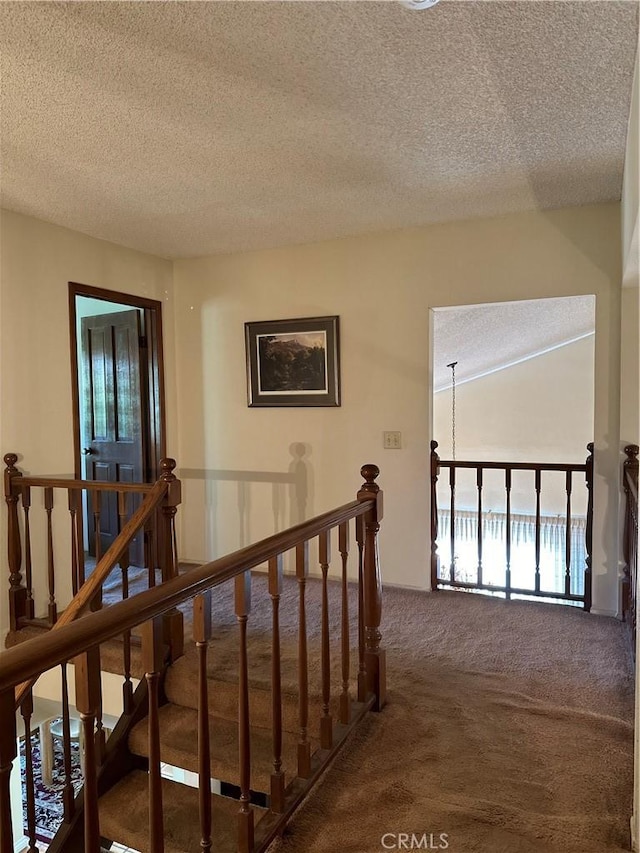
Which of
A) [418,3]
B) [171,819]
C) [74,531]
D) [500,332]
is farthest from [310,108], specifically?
[500,332]

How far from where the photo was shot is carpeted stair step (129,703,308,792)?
7.52ft

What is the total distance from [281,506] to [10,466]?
1740mm

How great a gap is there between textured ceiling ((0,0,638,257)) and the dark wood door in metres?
1.05

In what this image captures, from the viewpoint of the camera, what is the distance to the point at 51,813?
4434 millimetres

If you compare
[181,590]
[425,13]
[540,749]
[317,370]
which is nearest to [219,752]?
[540,749]

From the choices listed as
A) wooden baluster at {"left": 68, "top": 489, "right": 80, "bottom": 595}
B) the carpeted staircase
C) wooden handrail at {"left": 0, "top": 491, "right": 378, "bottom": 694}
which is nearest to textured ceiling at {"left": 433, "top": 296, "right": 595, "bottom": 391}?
the carpeted staircase

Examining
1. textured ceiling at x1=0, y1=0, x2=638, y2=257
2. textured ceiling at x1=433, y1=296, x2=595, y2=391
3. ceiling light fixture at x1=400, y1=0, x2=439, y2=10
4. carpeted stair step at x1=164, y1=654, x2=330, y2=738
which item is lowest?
carpeted stair step at x1=164, y1=654, x2=330, y2=738

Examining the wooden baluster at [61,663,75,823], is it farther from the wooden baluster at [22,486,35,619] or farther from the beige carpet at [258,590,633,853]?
the beige carpet at [258,590,633,853]

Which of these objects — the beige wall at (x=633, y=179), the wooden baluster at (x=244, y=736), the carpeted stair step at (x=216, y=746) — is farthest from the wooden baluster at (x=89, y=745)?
the beige wall at (x=633, y=179)

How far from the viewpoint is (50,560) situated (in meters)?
3.22

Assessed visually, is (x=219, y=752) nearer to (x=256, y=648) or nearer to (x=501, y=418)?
(x=256, y=648)

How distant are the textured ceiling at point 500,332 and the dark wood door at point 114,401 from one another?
7.38 feet

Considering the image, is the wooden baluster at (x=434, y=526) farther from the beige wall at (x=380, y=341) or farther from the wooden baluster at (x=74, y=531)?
the wooden baluster at (x=74, y=531)

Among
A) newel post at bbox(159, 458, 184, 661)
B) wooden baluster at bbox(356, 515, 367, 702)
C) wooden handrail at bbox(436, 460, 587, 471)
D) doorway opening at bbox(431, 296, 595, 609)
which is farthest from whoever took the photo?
doorway opening at bbox(431, 296, 595, 609)
